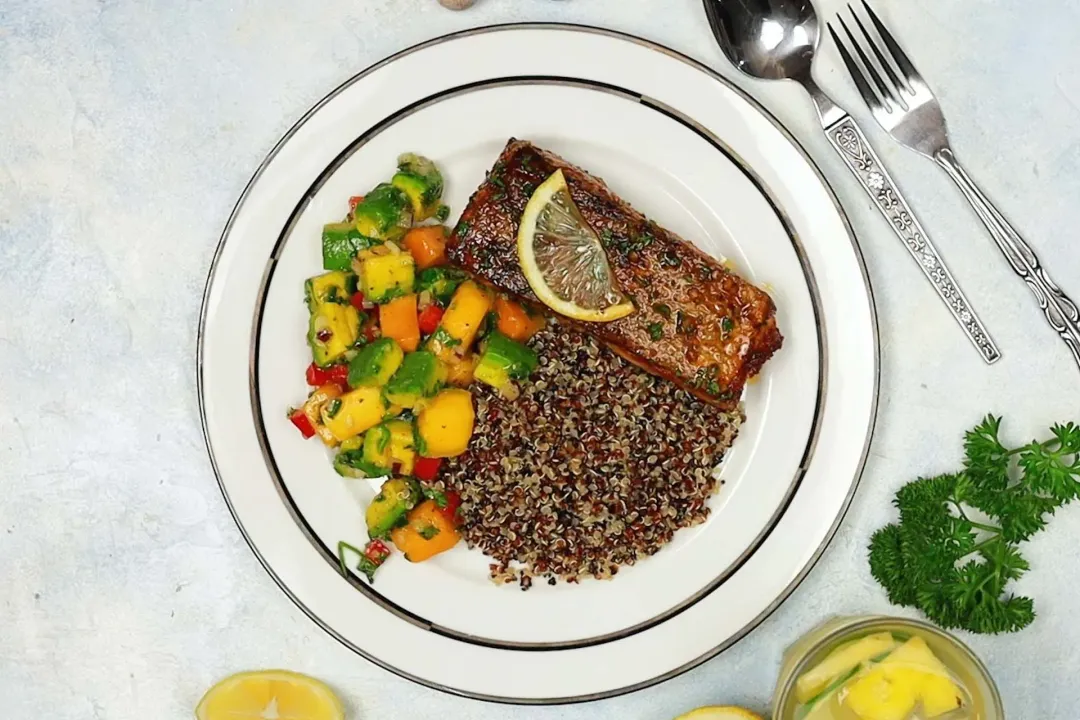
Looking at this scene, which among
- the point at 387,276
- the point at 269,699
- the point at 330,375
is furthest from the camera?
the point at 269,699

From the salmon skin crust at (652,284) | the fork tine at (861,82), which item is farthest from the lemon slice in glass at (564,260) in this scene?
the fork tine at (861,82)

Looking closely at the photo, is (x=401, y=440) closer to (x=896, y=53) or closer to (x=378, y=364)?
(x=378, y=364)

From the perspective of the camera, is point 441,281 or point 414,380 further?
point 441,281

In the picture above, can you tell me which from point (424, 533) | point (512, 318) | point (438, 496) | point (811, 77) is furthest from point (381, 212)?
point (811, 77)

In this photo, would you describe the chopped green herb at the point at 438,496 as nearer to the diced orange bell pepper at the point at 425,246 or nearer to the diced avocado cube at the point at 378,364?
the diced avocado cube at the point at 378,364

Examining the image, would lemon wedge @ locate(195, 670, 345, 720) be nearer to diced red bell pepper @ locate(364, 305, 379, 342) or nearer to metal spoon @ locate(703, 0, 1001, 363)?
diced red bell pepper @ locate(364, 305, 379, 342)

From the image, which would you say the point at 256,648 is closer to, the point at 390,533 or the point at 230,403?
the point at 390,533

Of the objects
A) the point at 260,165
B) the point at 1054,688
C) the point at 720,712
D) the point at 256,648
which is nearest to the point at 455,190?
the point at 260,165
